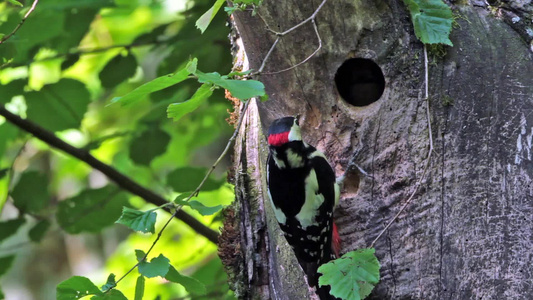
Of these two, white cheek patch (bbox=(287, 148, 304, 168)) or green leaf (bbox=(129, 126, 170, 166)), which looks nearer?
white cheek patch (bbox=(287, 148, 304, 168))

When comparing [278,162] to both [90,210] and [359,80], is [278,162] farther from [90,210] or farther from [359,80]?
[90,210]

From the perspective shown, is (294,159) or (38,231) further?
(38,231)

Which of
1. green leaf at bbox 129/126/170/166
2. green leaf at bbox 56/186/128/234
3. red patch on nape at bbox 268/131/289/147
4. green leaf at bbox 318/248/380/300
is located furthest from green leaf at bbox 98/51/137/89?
green leaf at bbox 318/248/380/300

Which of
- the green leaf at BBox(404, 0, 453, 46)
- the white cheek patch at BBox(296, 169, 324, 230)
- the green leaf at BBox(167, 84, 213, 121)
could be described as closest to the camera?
the green leaf at BBox(167, 84, 213, 121)

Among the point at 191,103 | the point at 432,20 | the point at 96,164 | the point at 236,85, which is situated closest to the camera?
the point at 236,85

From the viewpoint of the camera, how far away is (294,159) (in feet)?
9.78

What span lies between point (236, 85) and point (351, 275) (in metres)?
0.81

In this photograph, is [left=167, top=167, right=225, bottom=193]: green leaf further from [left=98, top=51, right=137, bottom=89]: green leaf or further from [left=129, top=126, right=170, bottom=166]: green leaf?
[left=98, top=51, right=137, bottom=89]: green leaf

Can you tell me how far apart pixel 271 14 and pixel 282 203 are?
876 mm

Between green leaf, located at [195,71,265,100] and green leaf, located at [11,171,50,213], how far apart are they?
2252 mm

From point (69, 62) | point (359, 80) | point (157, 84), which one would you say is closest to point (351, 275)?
point (157, 84)

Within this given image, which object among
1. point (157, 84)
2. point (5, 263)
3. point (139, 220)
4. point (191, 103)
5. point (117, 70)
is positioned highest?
point (157, 84)

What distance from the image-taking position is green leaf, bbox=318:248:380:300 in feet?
7.36

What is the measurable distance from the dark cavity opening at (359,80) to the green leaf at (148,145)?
4.74 feet
